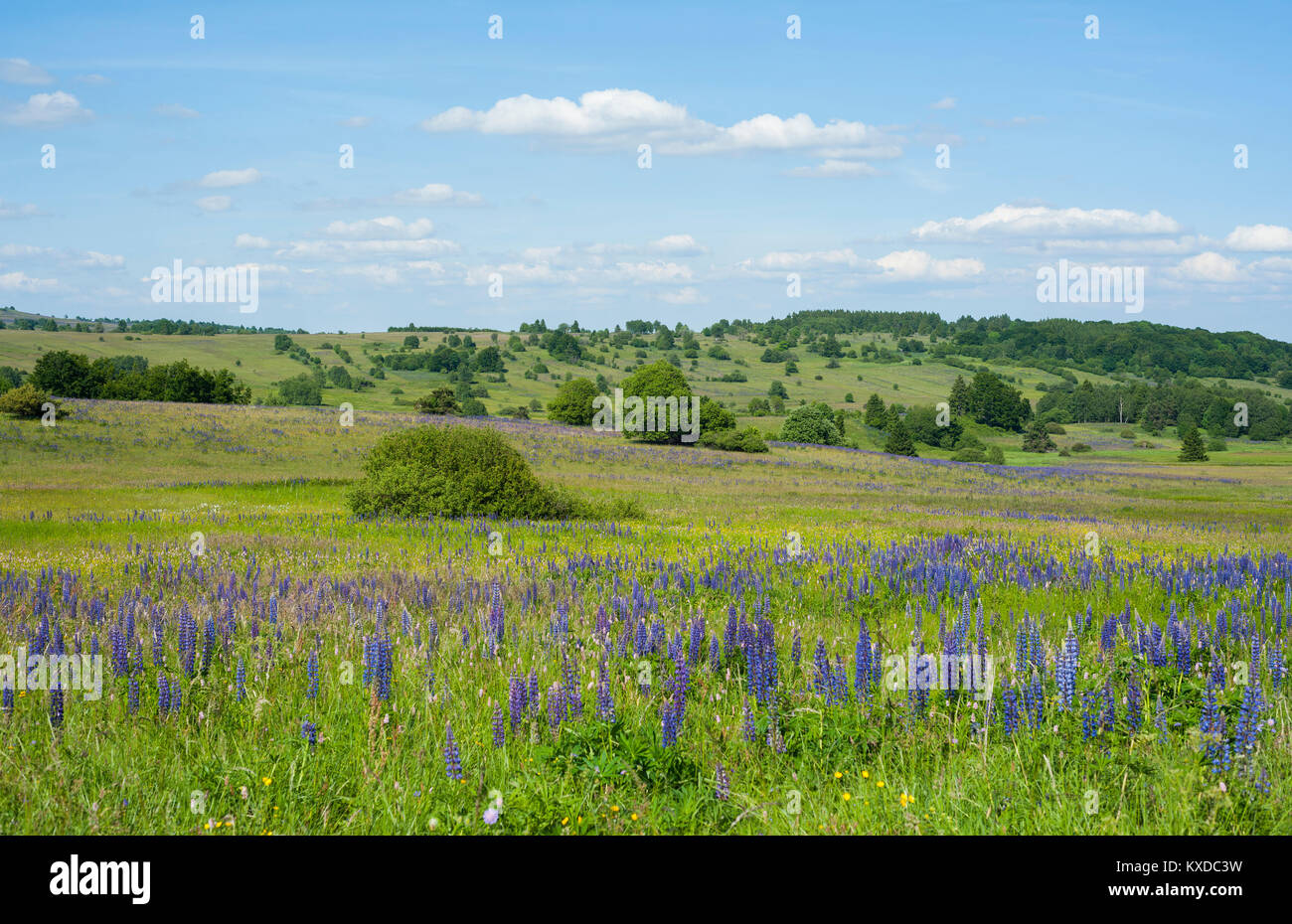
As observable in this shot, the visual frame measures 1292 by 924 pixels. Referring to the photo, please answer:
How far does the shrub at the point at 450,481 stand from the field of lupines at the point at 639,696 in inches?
380

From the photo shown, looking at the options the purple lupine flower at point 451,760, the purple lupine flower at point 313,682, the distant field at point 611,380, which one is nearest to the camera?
the purple lupine flower at point 451,760

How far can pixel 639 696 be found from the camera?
19.9ft

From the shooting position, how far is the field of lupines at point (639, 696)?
14.2ft

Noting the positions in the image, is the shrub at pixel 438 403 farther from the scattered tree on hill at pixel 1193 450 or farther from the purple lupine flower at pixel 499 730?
the purple lupine flower at pixel 499 730

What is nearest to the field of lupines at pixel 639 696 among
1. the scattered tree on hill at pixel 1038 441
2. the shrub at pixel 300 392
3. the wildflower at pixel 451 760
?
the wildflower at pixel 451 760

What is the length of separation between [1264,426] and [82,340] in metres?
180

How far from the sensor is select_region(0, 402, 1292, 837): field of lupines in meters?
4.33

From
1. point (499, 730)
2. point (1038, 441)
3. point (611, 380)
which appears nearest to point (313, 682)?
point (499, 730)

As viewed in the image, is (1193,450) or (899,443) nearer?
(1193,450)

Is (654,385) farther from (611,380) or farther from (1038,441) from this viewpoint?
(611,380)

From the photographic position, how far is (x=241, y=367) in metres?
145

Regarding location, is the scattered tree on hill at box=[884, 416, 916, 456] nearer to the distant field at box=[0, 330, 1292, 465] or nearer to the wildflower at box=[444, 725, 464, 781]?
the distant field at box=[0, 330, 1292, 465]

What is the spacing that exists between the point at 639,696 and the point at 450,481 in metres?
19.8
